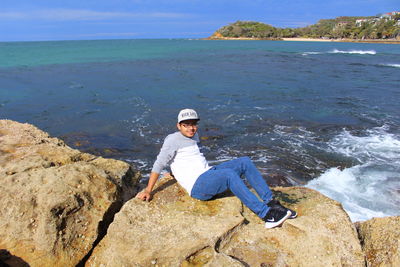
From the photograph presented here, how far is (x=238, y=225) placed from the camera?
4.22 meters

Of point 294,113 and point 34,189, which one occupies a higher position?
point 34,189

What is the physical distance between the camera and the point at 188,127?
4.95m

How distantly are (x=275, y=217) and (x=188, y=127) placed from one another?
193cm

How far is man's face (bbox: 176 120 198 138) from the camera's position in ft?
16.1

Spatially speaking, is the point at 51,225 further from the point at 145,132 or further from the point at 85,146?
the point at 145,132

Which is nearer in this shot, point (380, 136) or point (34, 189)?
point (34, 189)

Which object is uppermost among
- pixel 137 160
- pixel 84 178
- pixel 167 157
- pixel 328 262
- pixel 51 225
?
pixel 167 157

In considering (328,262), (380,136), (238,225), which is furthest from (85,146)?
(380,136)

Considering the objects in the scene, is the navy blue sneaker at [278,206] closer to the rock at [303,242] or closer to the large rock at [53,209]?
the rock at [303,242]

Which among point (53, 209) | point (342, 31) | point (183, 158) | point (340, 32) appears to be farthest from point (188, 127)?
point (340, 32)

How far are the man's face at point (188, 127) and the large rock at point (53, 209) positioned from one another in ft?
5.27

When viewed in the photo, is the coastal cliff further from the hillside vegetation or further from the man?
the hillside vegetation

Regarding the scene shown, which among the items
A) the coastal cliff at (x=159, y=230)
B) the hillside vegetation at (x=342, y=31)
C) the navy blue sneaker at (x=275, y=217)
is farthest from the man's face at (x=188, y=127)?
the hillside vegetation at (x=342, y=31)

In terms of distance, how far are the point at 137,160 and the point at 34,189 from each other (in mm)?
5991
